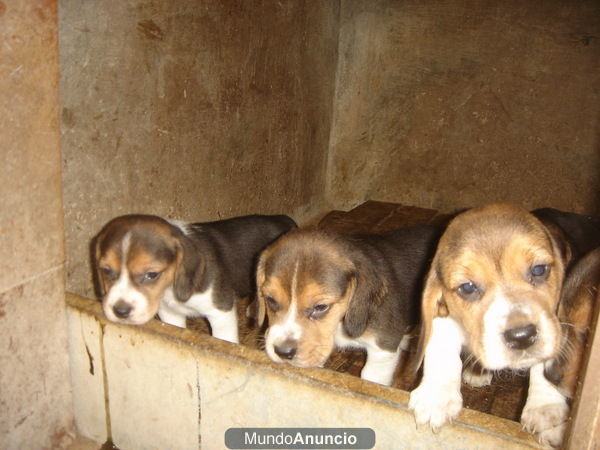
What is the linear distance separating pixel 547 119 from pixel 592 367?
589cm

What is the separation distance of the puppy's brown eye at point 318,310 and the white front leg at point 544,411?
1258mm

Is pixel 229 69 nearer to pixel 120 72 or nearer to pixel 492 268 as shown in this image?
pixel 120 72

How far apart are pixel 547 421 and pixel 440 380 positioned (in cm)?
56

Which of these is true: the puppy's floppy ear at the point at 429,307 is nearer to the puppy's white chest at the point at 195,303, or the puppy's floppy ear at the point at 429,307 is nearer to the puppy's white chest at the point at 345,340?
the puppy's white chest at the point at 345,340

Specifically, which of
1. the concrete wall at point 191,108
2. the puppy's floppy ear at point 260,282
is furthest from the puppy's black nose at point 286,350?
the concrete wall at point 191,108

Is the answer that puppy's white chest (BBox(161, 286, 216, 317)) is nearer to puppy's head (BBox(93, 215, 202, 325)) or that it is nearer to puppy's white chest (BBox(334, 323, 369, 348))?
puppy's head (BBox(93, 215, 202, 325))

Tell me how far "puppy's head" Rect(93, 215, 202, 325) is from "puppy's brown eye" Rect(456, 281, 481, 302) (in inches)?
A: 76.5

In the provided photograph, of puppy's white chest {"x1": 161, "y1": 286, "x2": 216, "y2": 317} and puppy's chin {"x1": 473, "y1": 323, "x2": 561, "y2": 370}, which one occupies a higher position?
puppy's chin {"x1": 473, "y1": 323, "x2": 561, "y2": 370}

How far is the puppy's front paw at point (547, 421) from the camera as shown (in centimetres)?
277

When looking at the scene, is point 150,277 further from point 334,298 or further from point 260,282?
point 334,298

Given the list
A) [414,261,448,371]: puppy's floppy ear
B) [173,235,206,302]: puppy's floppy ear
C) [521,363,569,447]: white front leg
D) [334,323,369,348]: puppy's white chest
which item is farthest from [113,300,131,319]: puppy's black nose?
[521,363,569,447]: white front leg

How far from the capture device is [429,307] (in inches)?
135

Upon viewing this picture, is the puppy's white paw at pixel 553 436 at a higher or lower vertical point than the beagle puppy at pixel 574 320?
lower

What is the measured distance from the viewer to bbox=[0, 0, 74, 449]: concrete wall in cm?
326
